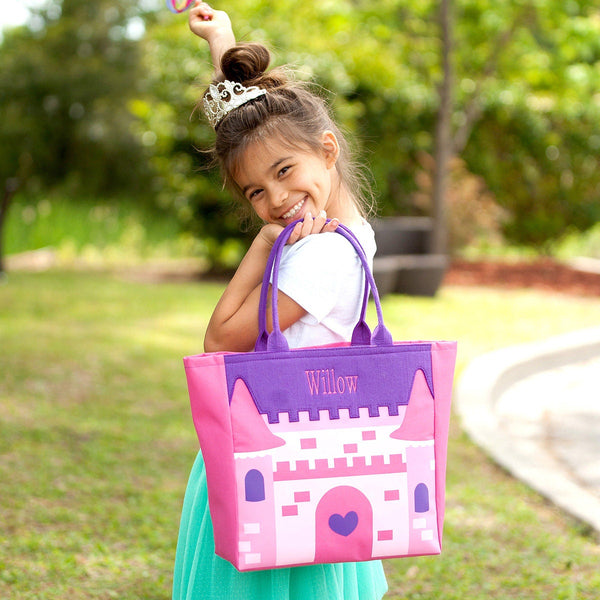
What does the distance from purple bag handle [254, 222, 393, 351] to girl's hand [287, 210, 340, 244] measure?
1 centimetres

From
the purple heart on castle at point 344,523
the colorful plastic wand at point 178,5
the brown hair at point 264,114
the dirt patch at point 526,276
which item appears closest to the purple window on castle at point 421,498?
the purple heart on castle at point 344,523

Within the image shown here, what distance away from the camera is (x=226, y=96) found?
1643mm

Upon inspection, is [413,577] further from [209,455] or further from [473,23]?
[473,23]

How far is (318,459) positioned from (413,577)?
53.6 inches

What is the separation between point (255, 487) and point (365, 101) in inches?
427

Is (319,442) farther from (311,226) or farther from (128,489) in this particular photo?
(128,489)

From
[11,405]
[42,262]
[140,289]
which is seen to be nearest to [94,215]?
[42,262]

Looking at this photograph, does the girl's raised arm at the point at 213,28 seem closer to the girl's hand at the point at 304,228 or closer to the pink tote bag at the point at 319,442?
the girl's hand at the point at 304,228

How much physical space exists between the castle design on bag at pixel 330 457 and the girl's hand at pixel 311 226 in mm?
246

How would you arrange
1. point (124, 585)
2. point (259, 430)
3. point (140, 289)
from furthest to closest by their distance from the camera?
point (140, 289), point (124, 585), point (259, 430)

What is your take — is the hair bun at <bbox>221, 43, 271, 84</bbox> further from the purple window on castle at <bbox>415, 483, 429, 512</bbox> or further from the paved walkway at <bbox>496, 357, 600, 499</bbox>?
the paved walkway at <bbox>496, 357, 600, 499</bbox>

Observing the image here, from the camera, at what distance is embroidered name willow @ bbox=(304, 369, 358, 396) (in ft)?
4.78

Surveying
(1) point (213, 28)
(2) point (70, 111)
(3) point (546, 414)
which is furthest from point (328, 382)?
(2) point (70, 111)

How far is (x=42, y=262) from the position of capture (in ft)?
36.4
